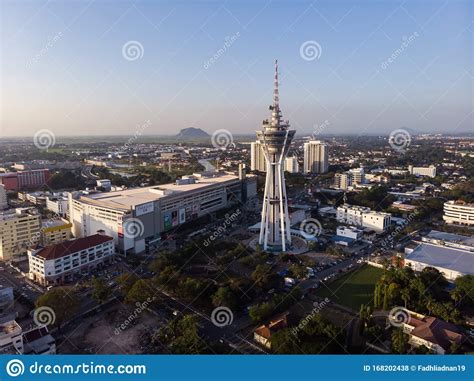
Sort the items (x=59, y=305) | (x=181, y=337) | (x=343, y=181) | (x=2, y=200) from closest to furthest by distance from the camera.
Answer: (x=181, y=337) < (x=59, y=305) < (x=2, y=200) < (x=343, y=181)

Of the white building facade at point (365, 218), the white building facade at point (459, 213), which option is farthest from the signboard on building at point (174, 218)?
the white building facade at point (459, 213)

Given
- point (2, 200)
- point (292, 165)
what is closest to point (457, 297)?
point (2, 200)

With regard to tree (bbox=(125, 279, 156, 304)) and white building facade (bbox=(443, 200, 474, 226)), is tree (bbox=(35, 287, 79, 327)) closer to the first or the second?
tree (bbox=(125, 279, 156, 304))

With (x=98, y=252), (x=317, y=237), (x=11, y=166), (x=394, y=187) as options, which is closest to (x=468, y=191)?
(x=394, y=187)

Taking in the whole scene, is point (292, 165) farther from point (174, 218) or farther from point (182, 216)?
point (174, 218)

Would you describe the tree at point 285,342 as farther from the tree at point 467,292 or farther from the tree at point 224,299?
the tree at point 467,292
